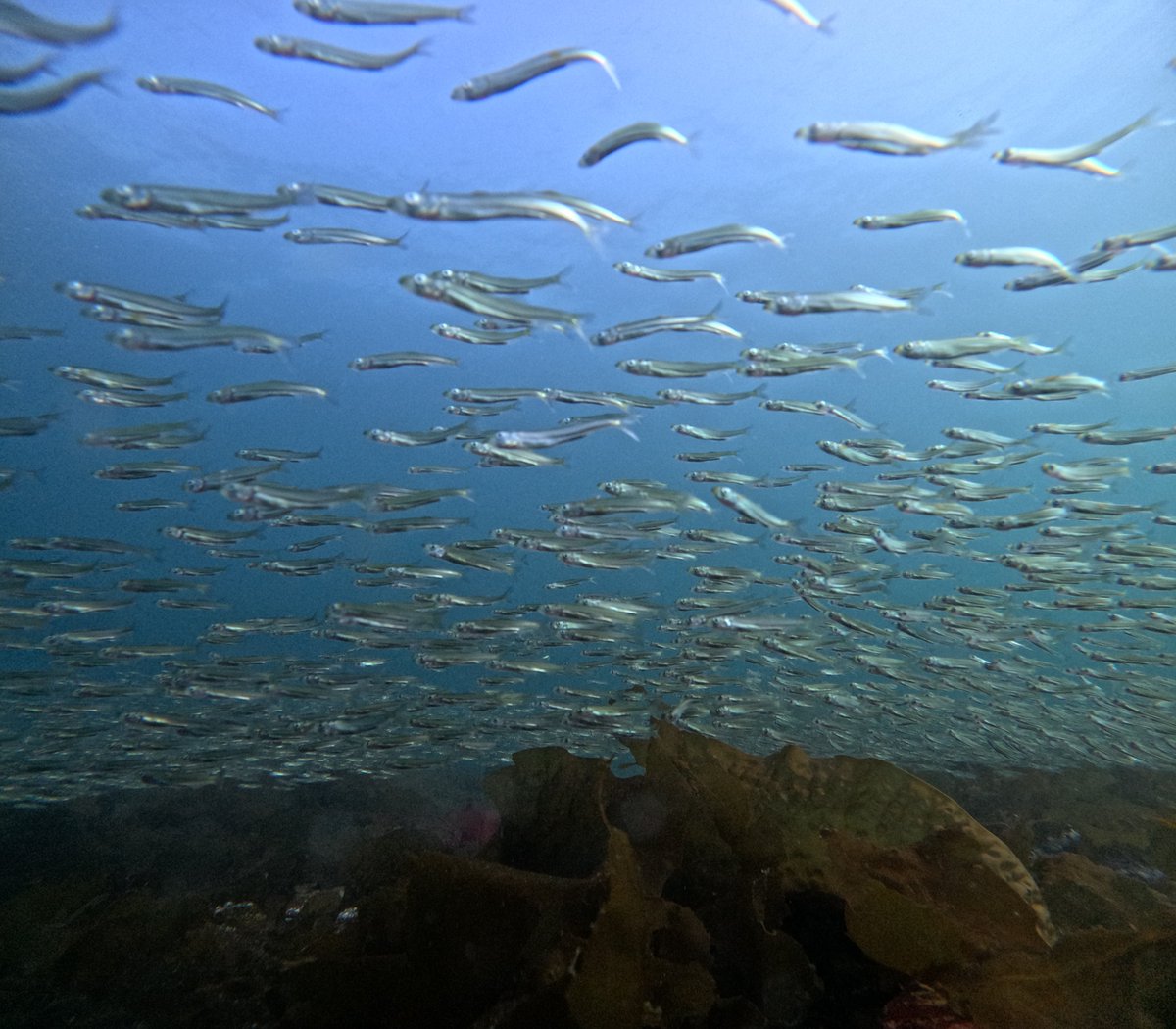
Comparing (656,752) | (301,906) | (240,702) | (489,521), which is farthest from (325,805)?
(489,521)

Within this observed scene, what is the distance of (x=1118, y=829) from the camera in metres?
8.00

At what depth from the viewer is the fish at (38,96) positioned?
13.4 feet

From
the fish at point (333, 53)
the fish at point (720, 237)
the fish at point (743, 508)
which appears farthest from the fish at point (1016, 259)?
the fish at point (333, 53)

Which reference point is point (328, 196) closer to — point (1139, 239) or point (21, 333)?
point (21, 333)

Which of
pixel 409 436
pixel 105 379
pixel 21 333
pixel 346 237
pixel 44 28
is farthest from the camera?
pixel 409 436

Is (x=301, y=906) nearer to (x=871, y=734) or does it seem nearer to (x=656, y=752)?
(x=656, y=752)

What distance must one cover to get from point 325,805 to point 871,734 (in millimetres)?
12642

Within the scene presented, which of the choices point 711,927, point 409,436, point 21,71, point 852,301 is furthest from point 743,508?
point 21,71

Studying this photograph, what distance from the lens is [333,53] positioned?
4.80m

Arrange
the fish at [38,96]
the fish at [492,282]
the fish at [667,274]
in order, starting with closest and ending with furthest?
the fish at [38,96] < the fish at [492,282] < the fish at [667,274]

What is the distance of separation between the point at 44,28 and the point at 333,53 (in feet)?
5.81

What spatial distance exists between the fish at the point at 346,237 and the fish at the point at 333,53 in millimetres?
1442

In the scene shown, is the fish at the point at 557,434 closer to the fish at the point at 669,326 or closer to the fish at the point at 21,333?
the fish at the point at 669,326

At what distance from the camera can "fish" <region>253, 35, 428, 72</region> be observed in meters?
4.61
